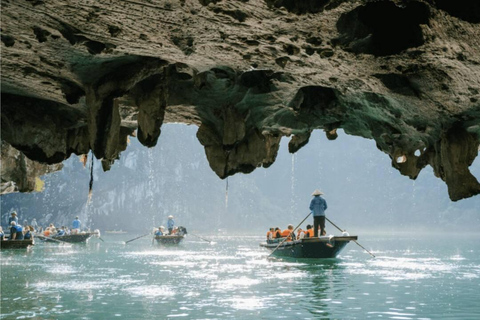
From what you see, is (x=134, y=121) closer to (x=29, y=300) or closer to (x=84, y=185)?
(x=29, y=300)

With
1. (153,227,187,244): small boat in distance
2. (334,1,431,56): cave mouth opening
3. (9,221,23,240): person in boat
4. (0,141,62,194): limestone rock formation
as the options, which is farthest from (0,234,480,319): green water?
(153,227,187,244): small boat in distance

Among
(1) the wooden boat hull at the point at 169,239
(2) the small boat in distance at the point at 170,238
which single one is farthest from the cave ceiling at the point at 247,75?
(1) the wooden boat hull at the point at 169,239

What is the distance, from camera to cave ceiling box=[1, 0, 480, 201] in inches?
194

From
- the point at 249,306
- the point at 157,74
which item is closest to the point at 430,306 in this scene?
the point at 249,306

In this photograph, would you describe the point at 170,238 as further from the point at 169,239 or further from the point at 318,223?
the point at 318,223

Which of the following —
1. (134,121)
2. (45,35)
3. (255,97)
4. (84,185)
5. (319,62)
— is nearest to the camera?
(45,35)

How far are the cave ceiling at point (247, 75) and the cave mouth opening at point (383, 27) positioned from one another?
19 mm

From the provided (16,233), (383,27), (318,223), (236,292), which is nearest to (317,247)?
(318,223)

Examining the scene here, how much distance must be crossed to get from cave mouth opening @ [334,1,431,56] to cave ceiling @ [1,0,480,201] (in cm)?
2

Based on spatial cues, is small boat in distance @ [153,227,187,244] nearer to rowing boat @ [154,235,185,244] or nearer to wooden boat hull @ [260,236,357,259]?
rowing boat @ [154,235,185,244]

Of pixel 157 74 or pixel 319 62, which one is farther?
pixel 157 74

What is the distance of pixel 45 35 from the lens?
5.77 meters

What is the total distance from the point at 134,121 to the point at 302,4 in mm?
7496

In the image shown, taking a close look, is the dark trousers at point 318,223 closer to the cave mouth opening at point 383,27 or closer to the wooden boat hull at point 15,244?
the wooden boat hull at point 15,244
